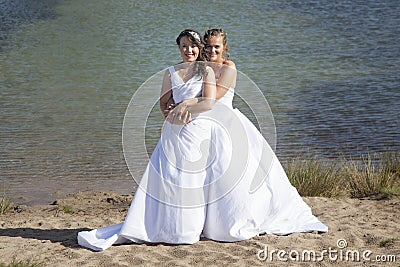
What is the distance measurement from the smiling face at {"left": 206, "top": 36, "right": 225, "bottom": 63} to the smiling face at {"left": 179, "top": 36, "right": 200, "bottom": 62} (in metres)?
0.12

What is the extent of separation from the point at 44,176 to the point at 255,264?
472cm

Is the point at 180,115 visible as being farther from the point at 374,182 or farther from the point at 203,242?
the point at 374,182

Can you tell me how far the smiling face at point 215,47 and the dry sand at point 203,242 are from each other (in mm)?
1584

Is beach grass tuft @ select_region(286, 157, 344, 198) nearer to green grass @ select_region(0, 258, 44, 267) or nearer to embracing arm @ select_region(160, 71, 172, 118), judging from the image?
embracing arm @ select_region(160, 71, 172, 118)

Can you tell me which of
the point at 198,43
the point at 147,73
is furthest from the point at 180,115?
the point at 147,73

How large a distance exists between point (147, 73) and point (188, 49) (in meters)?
9.52

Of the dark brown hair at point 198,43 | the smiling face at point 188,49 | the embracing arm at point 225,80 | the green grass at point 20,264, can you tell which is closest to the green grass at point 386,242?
the embracing arm at point 225,80

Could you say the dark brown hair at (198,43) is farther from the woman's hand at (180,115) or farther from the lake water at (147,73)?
the lake water at (147,73)

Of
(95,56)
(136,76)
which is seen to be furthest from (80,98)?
(95,56)

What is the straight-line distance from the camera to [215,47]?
6.42 m

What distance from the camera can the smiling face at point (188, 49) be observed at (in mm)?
6316

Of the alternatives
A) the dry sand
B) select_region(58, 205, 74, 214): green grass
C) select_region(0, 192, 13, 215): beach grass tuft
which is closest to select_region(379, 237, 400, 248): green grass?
the dry sand

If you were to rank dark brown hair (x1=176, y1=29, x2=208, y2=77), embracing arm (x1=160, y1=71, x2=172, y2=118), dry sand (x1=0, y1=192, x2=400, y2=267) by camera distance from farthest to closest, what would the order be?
embracing arm (x1=160, y1=71, x2=172, y2=118) → dark brown hair (x1=176, y1=29, x2=208, y2=77) → dry sand (x1=0, y1=192, x2=400, y2=267)

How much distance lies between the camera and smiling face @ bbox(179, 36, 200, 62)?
6.32 meters
